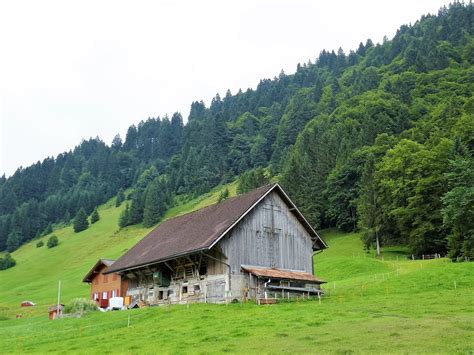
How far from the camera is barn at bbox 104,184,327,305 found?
45.3 metres

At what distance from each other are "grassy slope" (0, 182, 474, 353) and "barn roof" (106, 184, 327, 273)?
6138 millimetres

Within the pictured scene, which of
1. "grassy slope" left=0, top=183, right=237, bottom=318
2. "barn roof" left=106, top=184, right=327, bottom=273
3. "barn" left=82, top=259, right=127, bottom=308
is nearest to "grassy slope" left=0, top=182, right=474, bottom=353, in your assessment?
"barn roof" left=106, top=184, right=327, bottom=273

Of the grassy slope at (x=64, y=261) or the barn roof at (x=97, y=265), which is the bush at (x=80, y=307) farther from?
the grassy slope at (x=64, y=261)

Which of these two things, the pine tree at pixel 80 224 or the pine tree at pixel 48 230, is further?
the pine tree at pixel 48 230

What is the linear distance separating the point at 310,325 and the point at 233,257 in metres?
17.3

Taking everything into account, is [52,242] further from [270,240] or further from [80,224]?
[270,240]

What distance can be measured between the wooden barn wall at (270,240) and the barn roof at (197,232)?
0.86m

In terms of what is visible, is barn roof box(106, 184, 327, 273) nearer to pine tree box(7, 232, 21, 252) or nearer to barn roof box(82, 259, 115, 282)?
barn roof box(82, 259, 115, 282)

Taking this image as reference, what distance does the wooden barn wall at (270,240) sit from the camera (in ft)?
152

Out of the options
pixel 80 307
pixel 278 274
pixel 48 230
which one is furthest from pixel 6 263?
pixel 278 274

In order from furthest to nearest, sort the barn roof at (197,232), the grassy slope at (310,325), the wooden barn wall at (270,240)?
the wooden barn wall at (270,240) → the barn roof at (197,232) → the grassy slope at (310,325)

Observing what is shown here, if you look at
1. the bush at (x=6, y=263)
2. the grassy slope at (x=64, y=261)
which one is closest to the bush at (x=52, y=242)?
the grassy slope at (x=64, y=261)

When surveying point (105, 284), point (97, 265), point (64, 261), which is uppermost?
point (64, 261)

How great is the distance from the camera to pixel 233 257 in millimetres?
45656
